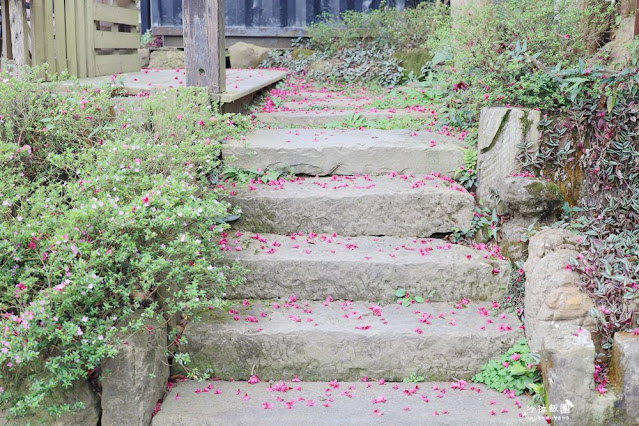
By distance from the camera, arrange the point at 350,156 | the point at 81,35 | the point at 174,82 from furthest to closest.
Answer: the point at 81,35
the point at 174,82
the point at 350,156

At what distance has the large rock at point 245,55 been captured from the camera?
877cm

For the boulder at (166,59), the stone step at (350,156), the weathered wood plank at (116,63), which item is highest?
the boulder at (166,59)

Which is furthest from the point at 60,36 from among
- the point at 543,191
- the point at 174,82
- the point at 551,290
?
the point at 551,290

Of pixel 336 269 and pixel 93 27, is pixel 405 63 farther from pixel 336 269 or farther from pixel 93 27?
pixel 336 269

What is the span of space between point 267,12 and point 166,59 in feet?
5.57

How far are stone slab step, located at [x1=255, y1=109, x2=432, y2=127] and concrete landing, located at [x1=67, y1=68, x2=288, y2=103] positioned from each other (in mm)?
284

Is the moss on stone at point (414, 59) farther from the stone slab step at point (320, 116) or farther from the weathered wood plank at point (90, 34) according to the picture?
the weathered wood plank at point (90, 34)

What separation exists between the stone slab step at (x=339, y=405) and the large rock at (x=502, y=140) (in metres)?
1.32

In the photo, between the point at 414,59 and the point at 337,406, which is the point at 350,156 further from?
the point at 414,59

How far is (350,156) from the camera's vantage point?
4.23 m

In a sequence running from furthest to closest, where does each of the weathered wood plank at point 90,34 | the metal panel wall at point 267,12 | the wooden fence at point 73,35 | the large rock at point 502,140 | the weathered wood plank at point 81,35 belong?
the metal panel wall at point 267,12, the weathered wood plank at point 90,34, the weathered wood plank at point 81,35, the wooden fence at point 73,35, the large rock at point 502,140

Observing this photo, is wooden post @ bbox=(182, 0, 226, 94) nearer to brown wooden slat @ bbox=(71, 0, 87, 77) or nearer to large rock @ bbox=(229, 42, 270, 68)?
brown wooden slat @ bbox=(71, 0, 87, 77)

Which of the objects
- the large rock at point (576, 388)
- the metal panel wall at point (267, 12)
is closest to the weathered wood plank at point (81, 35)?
the metal panel wall at point (267, 12)

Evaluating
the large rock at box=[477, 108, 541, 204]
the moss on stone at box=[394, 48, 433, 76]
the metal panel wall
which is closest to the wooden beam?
the large rock at box=[477, 108, 541, 204]
